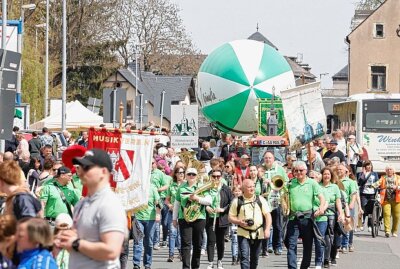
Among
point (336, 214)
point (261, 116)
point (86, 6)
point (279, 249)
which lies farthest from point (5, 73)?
point (86, 6)

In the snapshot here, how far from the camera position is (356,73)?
3226 inches

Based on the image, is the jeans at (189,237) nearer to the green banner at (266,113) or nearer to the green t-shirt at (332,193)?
the green t-shirt at (332,193)

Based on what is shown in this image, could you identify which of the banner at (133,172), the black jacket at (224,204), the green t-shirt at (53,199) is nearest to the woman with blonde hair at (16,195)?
the green t-shirt at (53,199)

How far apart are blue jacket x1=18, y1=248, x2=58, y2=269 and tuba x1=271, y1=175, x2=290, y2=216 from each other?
10.5 meters

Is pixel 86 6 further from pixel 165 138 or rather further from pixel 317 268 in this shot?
pixel 317 268

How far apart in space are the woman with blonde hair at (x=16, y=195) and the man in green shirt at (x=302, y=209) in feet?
27.4

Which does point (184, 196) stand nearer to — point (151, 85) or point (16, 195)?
point (16, 195)

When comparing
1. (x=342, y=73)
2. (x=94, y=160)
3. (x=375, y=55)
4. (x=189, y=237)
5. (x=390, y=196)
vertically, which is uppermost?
(x=342, y=73)

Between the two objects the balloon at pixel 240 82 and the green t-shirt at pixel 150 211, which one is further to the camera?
the balloon at pixel 240 82

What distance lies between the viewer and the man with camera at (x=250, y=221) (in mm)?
16953

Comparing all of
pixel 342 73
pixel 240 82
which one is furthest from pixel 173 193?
pixel 342 73

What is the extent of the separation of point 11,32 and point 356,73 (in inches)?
1920

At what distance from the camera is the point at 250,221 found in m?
16.9

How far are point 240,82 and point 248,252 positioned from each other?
71.5ft
